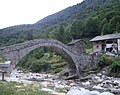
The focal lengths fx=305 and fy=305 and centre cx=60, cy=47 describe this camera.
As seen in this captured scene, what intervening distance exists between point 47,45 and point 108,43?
22.6 meters

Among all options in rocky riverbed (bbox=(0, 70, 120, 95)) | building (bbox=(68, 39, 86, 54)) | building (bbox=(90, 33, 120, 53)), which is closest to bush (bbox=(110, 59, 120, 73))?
rocky riverbed (bbox=(0, 70, 120, 95))

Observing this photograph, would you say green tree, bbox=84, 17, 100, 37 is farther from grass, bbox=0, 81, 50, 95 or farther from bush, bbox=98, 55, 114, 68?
grass, bbox=0, 81, 50, 95

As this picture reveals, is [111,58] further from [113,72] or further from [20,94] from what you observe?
[20,94]

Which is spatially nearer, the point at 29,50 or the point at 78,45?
the point at 29,50

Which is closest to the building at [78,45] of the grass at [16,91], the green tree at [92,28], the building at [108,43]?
the building at [108,43]

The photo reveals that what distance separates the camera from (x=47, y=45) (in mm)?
42031

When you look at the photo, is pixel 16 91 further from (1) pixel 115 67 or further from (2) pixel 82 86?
(1) pixel 115 67

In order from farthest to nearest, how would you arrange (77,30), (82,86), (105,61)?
1. (77,30)
2. (105,61)
3. (82,86)

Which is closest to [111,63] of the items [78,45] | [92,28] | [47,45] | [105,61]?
[105,61]

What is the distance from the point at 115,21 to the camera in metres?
79.5

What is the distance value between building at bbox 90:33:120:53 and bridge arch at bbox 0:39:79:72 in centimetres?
1190

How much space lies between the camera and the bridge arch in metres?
33.0

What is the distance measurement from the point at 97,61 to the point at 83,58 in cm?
239

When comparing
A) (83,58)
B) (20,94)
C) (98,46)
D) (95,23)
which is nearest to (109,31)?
(95,23)
